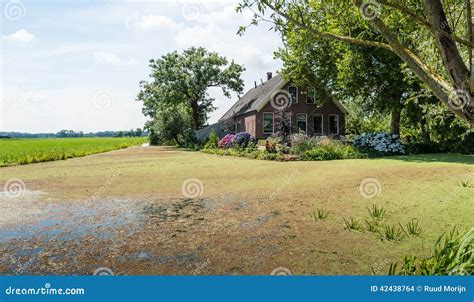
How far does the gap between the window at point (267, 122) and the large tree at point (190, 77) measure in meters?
12.2

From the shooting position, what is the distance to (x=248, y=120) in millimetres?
37719

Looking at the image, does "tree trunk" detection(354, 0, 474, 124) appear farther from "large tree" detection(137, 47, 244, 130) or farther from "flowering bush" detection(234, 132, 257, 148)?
"large tree" detection(137, 47, 244, 130)

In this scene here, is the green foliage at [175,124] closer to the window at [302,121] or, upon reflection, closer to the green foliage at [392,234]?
the window at [302,121]

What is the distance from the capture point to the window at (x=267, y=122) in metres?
35.3

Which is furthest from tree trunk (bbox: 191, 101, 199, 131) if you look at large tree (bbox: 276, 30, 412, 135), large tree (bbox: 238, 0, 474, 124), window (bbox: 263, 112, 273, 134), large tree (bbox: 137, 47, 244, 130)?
large tree (bbox: 238, 0, 474, 124)

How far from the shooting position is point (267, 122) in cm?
3550

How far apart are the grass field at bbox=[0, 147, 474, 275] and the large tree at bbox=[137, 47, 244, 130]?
108 ft

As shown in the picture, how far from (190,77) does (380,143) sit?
27606 millimetres

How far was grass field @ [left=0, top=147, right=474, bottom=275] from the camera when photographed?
479 centimetres


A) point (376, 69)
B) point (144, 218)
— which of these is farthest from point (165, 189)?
point (376, 69)

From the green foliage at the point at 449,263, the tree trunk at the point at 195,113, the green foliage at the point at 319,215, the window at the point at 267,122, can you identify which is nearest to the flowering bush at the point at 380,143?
the window at the point at 267,122

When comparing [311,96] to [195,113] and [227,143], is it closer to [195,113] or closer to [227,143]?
[227,143]

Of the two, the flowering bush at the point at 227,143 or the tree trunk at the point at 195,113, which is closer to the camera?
the flowering bush at the point at 227,143

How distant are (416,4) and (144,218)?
582 centimetres
